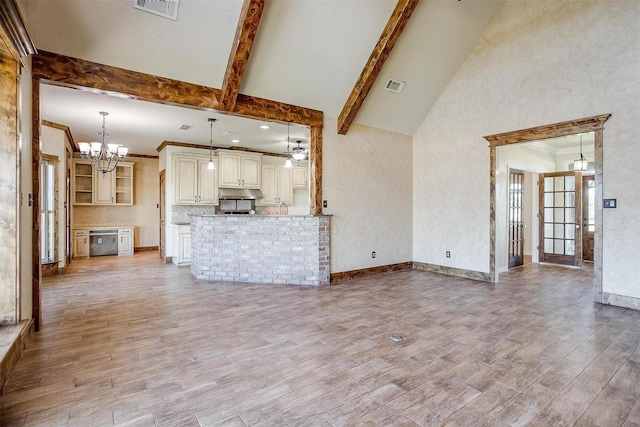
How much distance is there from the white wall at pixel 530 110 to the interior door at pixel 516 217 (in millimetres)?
1678

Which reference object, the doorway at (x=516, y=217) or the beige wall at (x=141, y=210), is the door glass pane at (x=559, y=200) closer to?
the doorway at (x=516, y=217)

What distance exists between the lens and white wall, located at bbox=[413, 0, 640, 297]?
4031 millimetres

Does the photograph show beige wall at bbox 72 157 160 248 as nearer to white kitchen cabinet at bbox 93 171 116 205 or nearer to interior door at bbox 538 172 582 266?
white kitchen cabinet at bbox 93 171 116 205

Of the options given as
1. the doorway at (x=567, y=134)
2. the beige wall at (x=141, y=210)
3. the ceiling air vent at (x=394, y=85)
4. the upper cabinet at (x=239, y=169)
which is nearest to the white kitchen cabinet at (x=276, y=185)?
the upper cabinet at (x=239, y=169)

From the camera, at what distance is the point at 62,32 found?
3213 mm

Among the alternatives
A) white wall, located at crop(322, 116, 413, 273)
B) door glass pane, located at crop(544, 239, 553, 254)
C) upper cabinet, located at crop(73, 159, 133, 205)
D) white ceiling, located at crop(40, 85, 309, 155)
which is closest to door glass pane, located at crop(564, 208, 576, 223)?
door glass pane, located at crop(544, 239, 553, 254)

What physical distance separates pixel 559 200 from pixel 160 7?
8.31 meters

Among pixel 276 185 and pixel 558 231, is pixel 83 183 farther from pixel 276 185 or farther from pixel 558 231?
pixel 558 231

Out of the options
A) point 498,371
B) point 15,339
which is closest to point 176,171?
point 15,339

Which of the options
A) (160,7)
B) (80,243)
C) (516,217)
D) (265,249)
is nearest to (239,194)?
(265,249)

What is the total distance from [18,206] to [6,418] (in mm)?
1695

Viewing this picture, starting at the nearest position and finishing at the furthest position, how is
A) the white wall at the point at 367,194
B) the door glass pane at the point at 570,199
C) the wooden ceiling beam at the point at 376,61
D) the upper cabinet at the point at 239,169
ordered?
1. the wooden ceiling beam at the point at 376,61
2. the white wall at the point at 367,194
3. the door glass pane at the point at 570,199
4. the upper cabinet at the point at 239,169

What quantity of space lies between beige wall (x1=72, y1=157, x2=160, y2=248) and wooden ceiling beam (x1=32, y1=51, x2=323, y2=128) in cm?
612

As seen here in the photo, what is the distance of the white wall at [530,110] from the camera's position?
159 inches
